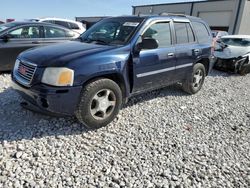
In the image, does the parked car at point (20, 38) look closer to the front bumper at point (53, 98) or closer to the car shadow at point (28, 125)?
the car shadow at point (28, 125)

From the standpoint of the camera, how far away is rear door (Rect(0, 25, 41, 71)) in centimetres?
623

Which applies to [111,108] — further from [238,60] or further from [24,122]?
[238,60]

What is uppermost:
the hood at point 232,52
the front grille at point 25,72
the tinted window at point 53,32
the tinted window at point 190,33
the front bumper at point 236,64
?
the tinted window at point 190,33

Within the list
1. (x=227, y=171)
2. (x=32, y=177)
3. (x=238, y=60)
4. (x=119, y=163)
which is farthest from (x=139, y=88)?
(x=238, y=60)

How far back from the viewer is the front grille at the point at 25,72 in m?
3.31

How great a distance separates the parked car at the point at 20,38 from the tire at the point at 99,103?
12.9 feet

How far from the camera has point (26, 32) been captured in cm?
659

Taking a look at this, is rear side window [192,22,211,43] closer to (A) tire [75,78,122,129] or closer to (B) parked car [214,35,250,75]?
(A) tire [75,78,122,129]

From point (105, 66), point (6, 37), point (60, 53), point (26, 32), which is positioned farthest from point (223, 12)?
point (60, 53)

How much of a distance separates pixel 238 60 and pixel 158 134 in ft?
20.4

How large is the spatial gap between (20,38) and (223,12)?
22.9 m

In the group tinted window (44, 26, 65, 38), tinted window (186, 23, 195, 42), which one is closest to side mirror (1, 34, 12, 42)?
tinted window (44, 26, 65, 38)

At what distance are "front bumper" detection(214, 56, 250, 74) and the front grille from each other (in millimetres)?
7432

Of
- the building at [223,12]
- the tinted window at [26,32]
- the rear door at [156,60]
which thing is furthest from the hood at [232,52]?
the building at [223,12]
